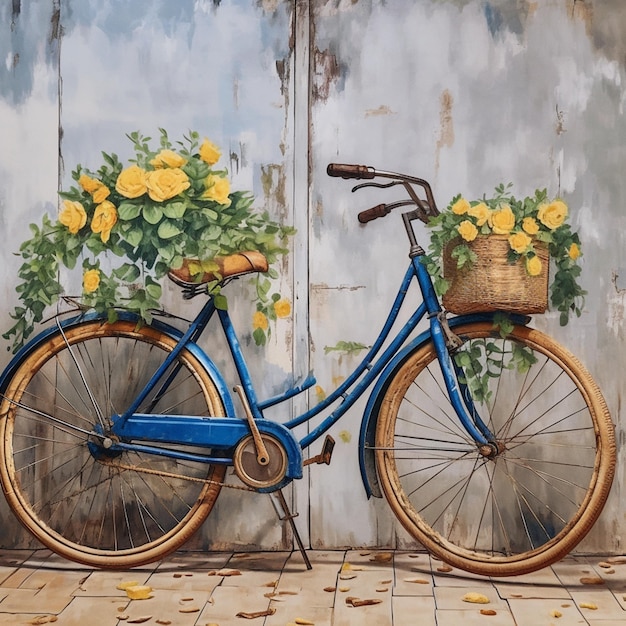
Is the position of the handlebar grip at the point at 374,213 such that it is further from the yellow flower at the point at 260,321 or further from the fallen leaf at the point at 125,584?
the fallen leaf at the point at 125,584

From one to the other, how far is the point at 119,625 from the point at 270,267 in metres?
1.34

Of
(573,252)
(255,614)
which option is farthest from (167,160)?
(255,614)

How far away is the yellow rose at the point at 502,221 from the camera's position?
8.95ft

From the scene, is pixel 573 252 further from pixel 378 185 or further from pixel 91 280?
pixel 91 280

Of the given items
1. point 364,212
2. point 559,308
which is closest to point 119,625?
point 364,212

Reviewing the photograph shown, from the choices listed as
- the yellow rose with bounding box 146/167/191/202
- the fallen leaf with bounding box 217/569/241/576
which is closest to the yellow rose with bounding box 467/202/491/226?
the yellow rose with bounding box 146/167/191/202

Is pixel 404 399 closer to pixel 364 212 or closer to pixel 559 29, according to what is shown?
pixel 364 212

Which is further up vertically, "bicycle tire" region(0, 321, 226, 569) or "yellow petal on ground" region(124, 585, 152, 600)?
"bicycle tire" region(0, 321, 226, 569)

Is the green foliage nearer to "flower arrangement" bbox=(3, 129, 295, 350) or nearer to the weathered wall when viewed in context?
the weathered wall

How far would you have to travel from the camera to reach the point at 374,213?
9.83ft

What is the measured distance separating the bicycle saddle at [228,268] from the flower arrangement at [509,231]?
0.56 m

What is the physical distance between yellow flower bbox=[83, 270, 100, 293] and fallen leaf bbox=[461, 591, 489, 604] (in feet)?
5.14

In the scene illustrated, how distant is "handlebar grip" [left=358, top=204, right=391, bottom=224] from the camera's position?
2973 mm

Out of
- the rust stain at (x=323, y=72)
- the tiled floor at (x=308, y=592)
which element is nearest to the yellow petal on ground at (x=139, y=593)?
the tiled floor at (x=308, y=592)
